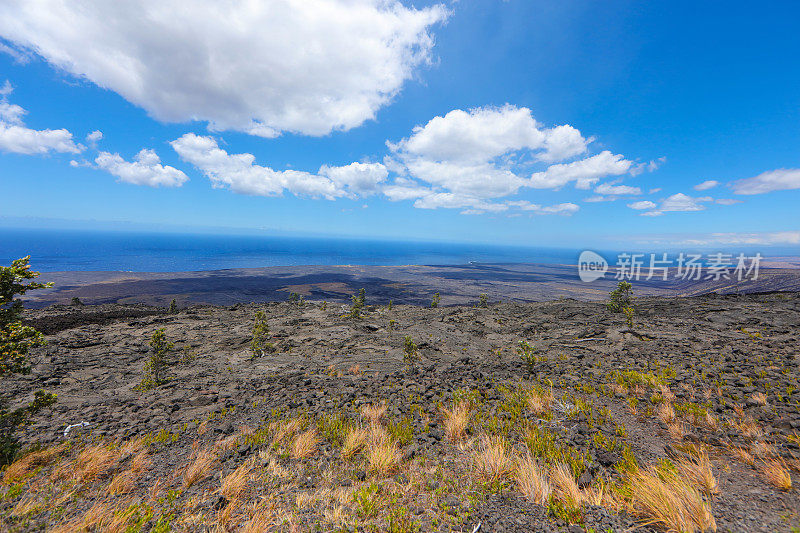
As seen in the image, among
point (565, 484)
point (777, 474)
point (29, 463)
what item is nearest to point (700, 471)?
point (777, 474)

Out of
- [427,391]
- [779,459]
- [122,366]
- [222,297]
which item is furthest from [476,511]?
[222,297]

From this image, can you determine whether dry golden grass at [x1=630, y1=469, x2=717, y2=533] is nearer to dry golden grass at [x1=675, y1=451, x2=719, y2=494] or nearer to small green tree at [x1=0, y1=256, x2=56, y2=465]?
dry golden grass at [x1=675, y1=451, x2=719, y2=494]

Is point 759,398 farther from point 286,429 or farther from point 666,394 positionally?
point 286,429

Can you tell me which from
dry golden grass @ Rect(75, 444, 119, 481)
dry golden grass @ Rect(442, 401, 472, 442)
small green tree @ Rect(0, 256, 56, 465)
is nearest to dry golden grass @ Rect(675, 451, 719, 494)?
dry golden grass @ Rect(442, 401, 472, 442)

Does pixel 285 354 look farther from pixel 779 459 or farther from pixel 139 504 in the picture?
pixel 779 459

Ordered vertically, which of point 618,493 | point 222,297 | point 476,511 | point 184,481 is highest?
point 618,493

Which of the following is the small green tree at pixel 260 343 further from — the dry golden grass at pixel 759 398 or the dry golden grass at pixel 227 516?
the dry golden grass at pixel 759 398

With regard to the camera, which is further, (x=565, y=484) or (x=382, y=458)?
(x=382, y=458)
